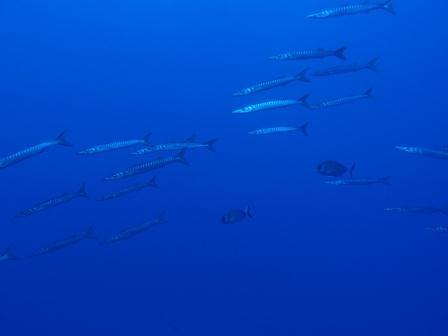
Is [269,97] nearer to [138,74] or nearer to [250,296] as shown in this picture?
[138,74]

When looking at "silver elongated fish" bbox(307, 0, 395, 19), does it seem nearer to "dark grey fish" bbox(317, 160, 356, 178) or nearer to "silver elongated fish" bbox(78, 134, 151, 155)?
"dark grey fish" bbox(317, 160, 356, 178)

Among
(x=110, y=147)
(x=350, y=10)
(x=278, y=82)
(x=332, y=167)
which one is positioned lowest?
(x=332, y=167)

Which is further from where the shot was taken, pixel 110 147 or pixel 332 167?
pixel 110 147

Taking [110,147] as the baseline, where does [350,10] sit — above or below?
above

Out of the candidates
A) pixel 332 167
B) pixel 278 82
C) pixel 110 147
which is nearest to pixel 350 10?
pixel 278 82

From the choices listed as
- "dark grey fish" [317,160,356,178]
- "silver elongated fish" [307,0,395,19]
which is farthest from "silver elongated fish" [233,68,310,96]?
"dark grey fish" [317,160,356,178]

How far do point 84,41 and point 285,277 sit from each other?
7.67 meters

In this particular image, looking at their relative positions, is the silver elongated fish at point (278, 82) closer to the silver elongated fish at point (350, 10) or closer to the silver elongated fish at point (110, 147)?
the silver elongated fish at point (350, 10)

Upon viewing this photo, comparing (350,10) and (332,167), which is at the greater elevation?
(350,10)

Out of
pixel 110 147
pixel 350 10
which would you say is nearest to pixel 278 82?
pixel 350 10

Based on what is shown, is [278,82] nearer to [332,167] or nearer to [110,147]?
[332,167]

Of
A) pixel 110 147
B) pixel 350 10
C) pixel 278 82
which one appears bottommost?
pixel 110 147

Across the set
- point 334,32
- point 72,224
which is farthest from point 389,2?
point 72,224

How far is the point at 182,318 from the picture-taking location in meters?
13.0
